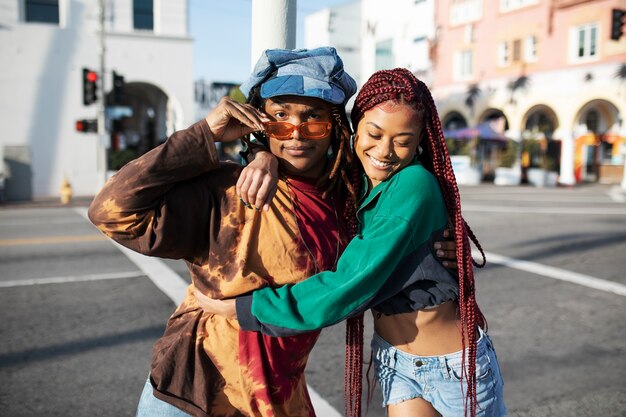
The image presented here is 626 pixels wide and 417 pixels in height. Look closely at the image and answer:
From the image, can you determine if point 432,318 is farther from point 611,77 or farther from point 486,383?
point 611,77

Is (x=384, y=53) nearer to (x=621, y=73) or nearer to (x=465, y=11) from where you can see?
(x=621, y=73)

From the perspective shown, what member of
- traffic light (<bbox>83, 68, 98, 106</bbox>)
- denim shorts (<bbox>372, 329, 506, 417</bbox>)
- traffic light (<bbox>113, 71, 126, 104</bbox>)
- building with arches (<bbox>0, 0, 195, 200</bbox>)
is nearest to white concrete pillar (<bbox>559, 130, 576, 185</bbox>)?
building with arches (<bbox>0, 0, 195, 200</bbox>)

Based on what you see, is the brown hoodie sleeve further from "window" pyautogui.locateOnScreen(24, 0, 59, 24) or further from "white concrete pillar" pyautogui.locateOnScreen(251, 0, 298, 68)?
"window" pyautogui.locateOnScreen(24, 0, 59, 24)

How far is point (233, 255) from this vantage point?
1.70m

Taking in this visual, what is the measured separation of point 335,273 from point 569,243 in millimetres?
8433

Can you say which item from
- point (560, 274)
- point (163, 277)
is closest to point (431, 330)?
point (163, 277)

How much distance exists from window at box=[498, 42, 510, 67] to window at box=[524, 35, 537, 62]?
1100 millimetres

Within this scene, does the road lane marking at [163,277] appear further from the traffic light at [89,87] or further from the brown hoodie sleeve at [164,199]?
the traffic light at [89,87]

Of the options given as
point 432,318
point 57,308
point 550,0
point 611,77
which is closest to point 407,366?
point 432,318

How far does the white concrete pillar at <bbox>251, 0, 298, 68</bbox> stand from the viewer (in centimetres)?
205

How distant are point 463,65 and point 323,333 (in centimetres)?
2785

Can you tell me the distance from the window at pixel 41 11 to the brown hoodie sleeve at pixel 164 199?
22.2 metres

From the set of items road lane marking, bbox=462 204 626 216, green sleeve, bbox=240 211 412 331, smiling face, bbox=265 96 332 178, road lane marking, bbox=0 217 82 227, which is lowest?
road lane marking, bbox=0 217 82 227

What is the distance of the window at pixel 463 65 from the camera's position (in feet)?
96.6
